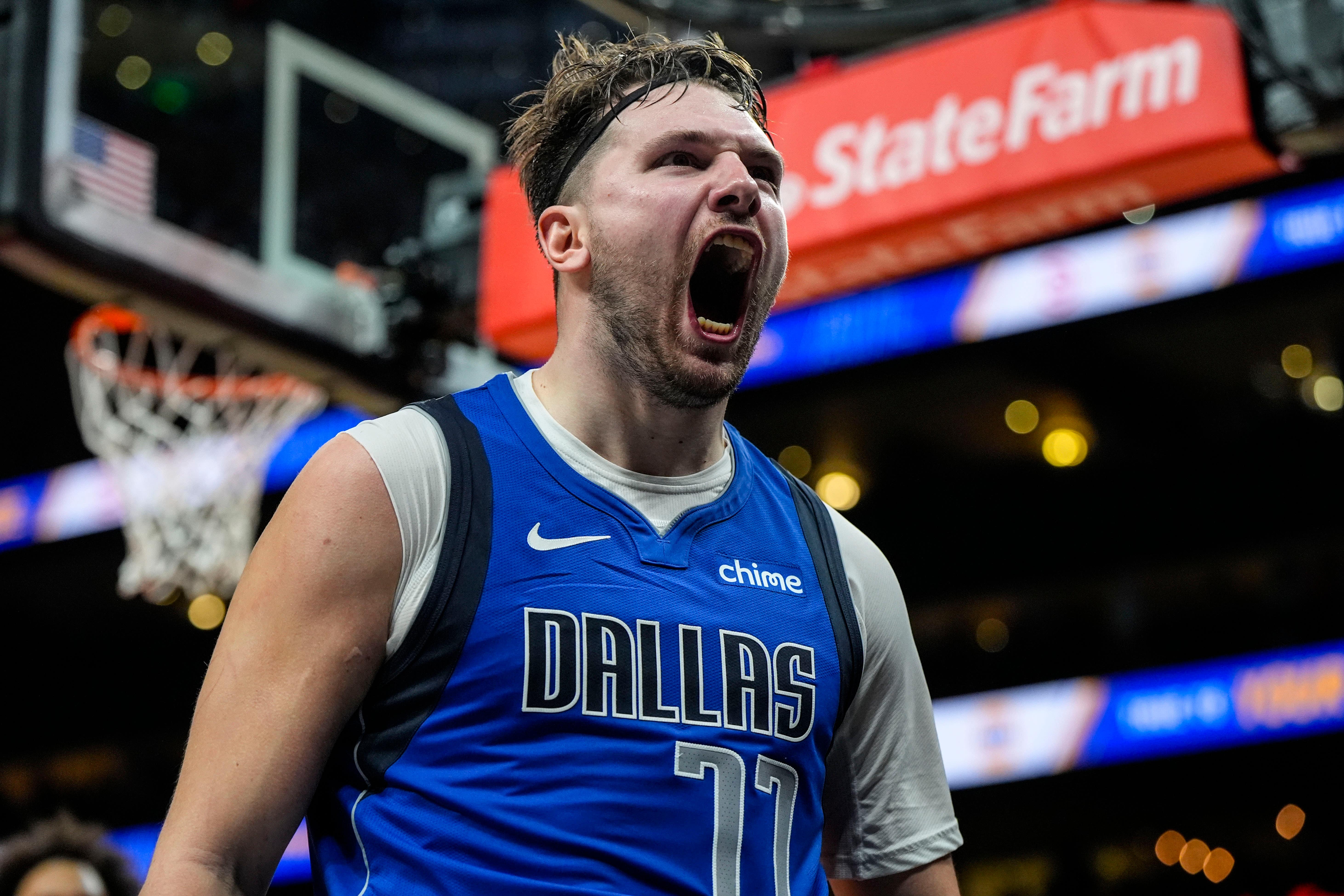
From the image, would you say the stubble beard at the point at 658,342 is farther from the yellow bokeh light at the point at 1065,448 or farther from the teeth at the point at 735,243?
the yellow bokeh light at the point at 1065,448

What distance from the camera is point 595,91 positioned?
1947mm

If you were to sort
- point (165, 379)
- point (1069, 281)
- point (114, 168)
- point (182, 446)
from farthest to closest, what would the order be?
point (1069, 281) < point (165, 379) < point (182, 446) < point (114, 168)

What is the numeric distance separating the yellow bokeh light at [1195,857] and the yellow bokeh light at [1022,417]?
420cm

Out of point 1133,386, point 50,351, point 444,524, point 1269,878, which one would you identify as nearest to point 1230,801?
point 1269,878

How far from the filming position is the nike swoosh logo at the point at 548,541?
1662 millimetres

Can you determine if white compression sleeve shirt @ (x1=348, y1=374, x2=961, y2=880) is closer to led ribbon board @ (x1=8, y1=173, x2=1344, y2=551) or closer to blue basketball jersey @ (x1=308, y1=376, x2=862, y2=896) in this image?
blue basketball jersey @ (x1=308, y1=376, x2=862, y2=896)

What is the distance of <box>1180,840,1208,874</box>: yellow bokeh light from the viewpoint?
14.3 meters

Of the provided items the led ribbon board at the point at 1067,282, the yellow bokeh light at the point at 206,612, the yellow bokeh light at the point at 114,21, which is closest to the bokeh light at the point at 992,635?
the led ribbon board at the point at 1067,282

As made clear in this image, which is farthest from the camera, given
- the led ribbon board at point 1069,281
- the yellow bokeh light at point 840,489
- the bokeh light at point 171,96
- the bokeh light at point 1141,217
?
the yellow bokeh light at point 840,489

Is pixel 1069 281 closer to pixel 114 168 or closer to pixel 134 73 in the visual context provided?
pixel 134 73

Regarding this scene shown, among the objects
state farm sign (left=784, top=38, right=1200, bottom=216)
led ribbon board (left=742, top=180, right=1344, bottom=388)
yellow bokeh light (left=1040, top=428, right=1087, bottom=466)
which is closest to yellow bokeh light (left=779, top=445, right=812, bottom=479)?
yellow bokeh light (left=1040, top=428, right=1087, bottom=466)

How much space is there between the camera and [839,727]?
6.20ft

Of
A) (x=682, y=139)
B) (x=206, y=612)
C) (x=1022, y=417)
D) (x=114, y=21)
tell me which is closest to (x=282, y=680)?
(x=682, y=139)

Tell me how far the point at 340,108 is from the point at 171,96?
1279 mm
